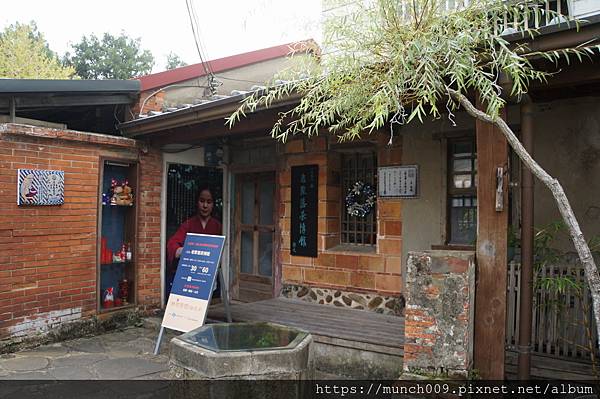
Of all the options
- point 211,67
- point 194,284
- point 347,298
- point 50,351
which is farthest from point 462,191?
point 50,351

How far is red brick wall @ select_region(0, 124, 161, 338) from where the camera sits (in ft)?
17.8

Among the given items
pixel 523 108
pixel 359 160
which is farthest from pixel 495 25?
pixel 359 160

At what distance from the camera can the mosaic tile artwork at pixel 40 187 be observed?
5.50 m

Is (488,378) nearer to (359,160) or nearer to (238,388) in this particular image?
(238,388)

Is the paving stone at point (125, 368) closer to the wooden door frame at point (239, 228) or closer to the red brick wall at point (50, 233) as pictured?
the red brick wall at point (50, 233)

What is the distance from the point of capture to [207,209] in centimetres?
775

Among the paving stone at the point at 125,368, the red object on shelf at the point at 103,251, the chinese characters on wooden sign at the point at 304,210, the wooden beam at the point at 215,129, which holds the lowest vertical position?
the paving stone at the point at 125,368

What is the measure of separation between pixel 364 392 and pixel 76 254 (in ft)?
13.5

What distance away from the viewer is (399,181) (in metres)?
6.14

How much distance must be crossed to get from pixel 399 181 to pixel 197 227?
136 inches

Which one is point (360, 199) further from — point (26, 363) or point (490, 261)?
point (26, 363)

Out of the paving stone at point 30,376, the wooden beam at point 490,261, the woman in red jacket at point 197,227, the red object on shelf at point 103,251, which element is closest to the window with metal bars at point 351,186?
the woman in red jacket at point 197,227

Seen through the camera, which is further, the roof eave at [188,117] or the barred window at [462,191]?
the barred window at [462,191]

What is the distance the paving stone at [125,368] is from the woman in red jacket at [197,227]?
2102 millimetres
